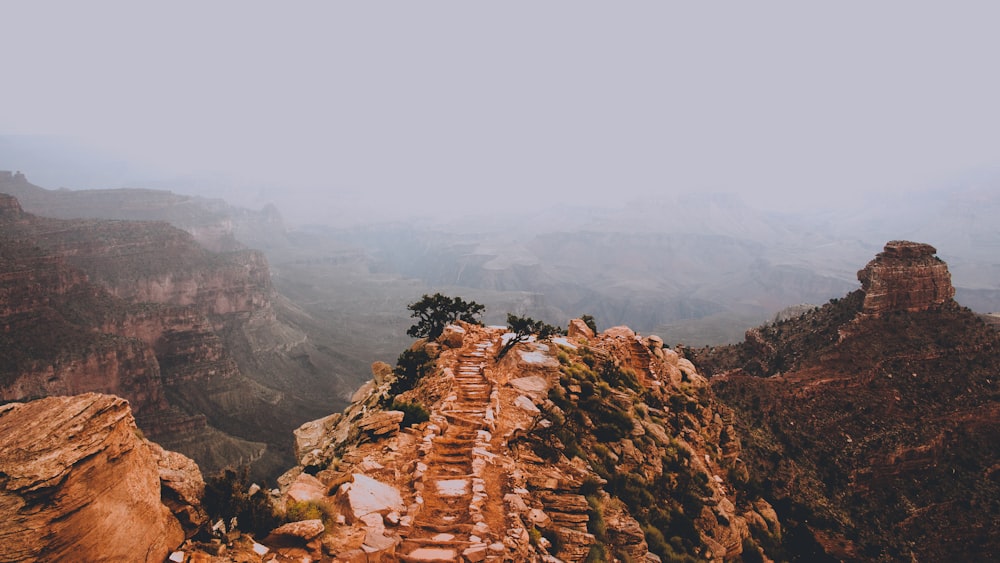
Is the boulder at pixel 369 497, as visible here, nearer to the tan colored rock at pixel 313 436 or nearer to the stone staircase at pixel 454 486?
the stone staircase at pixel 454 486

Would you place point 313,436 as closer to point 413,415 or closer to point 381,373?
point 381,373

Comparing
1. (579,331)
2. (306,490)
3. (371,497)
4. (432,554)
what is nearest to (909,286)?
(579,331)

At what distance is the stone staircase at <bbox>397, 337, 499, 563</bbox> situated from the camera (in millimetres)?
9445

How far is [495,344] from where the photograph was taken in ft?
82.2

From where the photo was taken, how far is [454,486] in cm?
1182

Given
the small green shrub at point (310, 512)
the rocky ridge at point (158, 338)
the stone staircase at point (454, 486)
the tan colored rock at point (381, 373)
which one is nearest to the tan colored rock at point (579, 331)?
the stone staircase at point (454, 486)

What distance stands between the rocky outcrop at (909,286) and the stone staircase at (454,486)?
46179 millimetres

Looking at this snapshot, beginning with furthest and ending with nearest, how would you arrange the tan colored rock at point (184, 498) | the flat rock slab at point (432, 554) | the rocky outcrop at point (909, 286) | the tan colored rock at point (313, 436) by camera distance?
the rocky outcrop at point (909, 286)
the tan colored rock at point (313, 436)
the flat rock slab at point (432, 554)
the tan colored rock at point (184, 498)

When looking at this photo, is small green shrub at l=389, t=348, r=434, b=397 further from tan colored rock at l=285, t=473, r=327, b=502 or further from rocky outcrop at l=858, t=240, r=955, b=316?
rocky outcrop at l=858, t=240, r=955, b=316

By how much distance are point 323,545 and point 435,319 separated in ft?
72.7

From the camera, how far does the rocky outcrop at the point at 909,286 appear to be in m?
44.0

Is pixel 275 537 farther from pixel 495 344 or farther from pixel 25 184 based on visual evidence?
pixel 25 184

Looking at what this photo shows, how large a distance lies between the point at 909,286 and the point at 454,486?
2069 inches

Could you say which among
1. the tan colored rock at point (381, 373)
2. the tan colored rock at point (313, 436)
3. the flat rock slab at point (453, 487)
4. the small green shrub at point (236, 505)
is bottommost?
the tan colored rock at point (313, 436)
